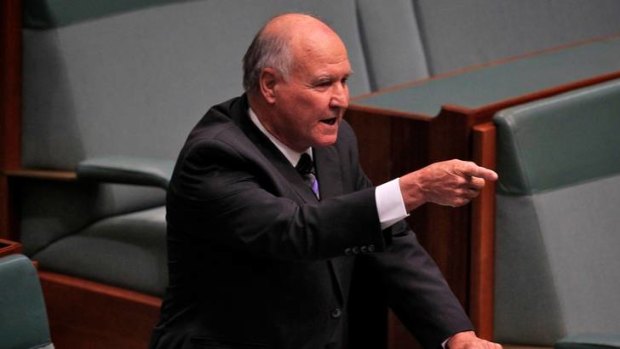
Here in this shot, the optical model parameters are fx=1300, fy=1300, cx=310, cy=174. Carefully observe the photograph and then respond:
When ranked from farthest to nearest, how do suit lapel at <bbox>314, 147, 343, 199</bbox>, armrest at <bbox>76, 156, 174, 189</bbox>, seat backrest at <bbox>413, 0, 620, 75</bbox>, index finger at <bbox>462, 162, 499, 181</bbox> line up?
1. seat backrest at <bbox>413, 0, 620, 75</bbox>
2. armrest at <bbox>76, 156, 174, 189</bbox>
3. suit lapel at <bbox>314, 147, 343, 199</bbox>
4. index finger at <bbox>462, 162, 499, 181</bbox>

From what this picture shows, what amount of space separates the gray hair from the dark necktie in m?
0.06

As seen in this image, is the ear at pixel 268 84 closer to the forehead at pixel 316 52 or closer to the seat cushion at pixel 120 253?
the forehead at pixel 316 52

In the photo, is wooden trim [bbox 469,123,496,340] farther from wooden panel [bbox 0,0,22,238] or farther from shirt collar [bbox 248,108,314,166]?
wooden panel [bbox 0,0,22,238]

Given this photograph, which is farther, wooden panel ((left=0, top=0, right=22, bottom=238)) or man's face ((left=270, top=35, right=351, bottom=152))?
wooden panel ((left=0, top=0, right=22, bottom=238))

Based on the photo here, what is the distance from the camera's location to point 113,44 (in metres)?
1.10

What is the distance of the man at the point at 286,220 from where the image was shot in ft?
2.37

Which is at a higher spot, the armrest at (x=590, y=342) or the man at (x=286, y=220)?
the man at (x=286, y=220)

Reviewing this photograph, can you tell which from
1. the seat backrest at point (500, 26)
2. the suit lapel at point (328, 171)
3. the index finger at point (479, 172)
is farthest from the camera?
the seat backrest at point (500, 26)

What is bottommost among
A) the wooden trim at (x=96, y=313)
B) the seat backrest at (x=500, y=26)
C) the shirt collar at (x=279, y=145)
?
the wooden trim at (x=96, y=313)

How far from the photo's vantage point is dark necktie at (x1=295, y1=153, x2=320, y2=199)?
806mm

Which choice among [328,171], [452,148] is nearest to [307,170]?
[328,171]

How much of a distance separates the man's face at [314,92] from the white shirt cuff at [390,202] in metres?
0.07

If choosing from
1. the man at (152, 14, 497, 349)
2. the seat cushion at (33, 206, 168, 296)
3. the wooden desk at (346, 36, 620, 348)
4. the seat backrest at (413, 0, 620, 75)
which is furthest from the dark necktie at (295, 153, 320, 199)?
the seat backrest at (413, 0, 620, 75)

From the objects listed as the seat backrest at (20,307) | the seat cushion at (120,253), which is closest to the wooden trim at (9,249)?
the seat backrest at (20,307)
